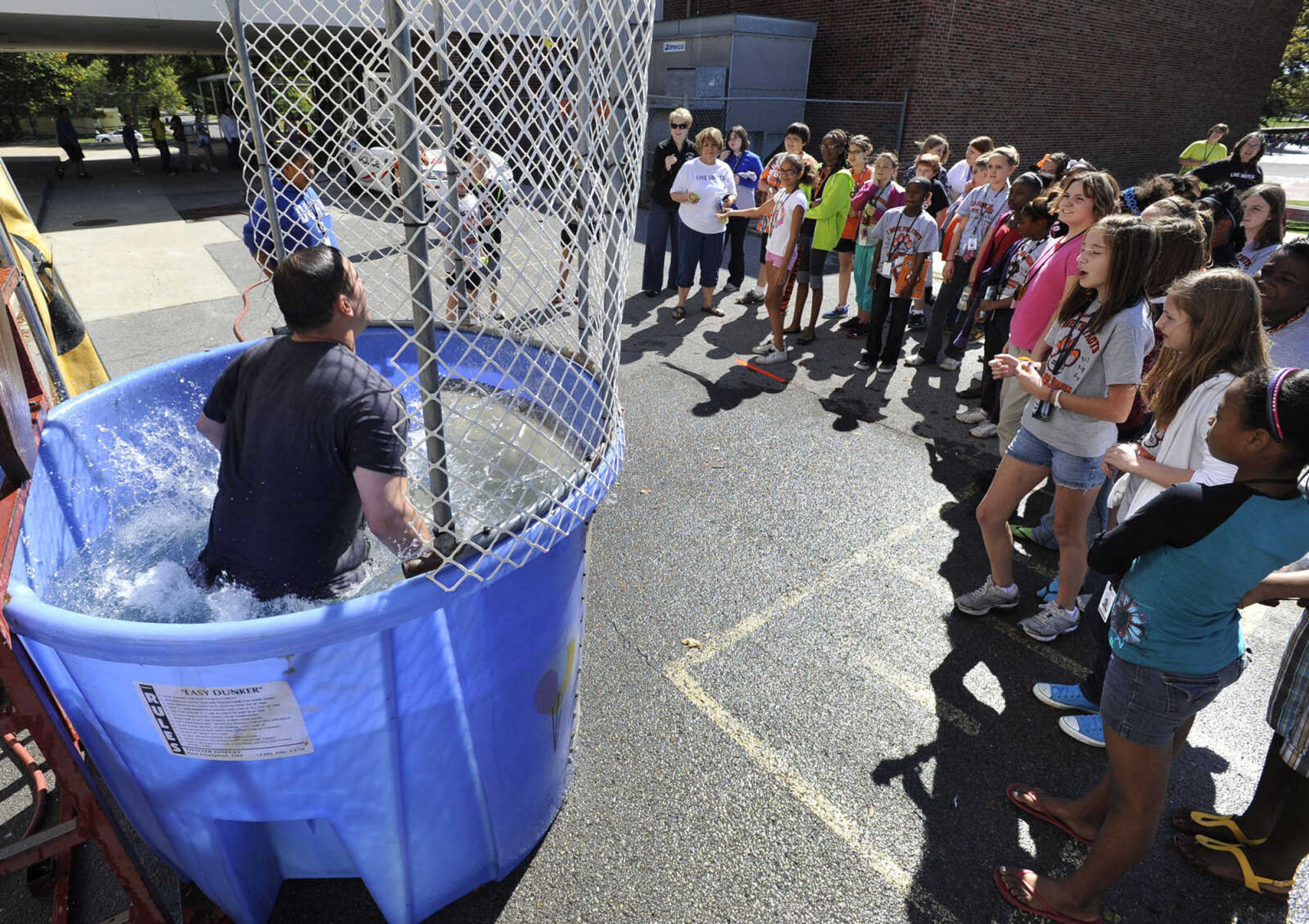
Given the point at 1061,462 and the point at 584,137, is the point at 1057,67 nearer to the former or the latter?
the point at 1061,462

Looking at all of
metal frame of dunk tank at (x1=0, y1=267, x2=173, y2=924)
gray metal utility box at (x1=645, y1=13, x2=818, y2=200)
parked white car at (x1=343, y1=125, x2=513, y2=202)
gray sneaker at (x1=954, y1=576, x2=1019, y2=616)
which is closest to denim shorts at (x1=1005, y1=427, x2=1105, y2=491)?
gray sneaker at (x1=954, y1=576, x2=1019, y2=616)

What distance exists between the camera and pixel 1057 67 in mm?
17391

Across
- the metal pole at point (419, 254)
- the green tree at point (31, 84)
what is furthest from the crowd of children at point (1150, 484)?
the green tree at point (31, 84)

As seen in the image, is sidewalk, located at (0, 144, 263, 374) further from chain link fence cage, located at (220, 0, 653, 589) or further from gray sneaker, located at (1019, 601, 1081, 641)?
gray sneaker, located at (1019, 601, 1081, 641)

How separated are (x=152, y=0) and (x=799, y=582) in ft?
55.0

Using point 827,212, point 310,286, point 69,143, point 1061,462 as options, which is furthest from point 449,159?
point 69,143

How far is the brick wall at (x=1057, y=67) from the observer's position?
49.5ft

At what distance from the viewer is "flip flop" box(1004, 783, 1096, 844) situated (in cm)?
249

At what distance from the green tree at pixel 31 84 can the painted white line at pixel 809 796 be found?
135 feet

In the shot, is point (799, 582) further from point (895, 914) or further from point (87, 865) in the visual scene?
point (87, 865)

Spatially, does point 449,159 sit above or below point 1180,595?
above

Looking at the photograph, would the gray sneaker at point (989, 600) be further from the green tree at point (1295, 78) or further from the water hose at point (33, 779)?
the green tree at point (1295, 78)

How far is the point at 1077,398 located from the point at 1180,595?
1.18 meters

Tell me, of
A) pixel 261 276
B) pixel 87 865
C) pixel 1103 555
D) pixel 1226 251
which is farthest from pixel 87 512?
pixel 261 276
